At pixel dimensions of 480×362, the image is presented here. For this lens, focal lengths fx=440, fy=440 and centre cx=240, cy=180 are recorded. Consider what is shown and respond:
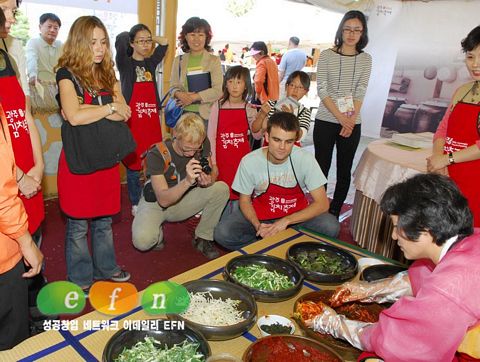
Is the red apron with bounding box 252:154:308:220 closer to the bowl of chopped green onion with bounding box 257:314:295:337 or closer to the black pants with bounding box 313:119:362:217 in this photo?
the black pants with bounding box 313:119:362:217

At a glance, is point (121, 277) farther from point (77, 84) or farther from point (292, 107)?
point (292, 107)

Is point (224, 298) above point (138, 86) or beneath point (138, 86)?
beneath

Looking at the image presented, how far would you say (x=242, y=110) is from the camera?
3436 mm

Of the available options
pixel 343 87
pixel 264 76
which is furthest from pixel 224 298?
pixel 264 76

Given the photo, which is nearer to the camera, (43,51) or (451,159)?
(451,159)

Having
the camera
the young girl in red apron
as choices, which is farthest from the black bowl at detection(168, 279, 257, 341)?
the young girl in red apron

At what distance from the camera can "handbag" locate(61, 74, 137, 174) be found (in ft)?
7.48

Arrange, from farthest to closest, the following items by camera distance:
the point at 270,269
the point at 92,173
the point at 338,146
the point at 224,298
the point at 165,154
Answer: the point at 338,146
the point at 165,154
the point at 92,173
the point at 270,269
the point at 224,298

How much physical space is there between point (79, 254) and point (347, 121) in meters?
2.23

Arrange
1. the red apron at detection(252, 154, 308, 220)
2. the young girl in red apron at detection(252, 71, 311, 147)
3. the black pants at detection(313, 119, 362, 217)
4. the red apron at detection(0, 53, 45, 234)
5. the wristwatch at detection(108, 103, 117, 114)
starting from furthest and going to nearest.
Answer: the black pants at detection(313, 119, 362, 217), the young girl in red apron at detection(252, 71, 311, 147), the red apron at detection(252, 154, 308, 220), the wristwatch at detection(108, 103, 117, 114), the red apron at detection(0, 53, 45, 234)

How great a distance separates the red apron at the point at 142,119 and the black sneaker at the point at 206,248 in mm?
881

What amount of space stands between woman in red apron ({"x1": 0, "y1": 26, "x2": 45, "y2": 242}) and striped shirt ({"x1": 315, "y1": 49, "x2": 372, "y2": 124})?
7.46 ft

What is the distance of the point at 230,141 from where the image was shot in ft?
11.3

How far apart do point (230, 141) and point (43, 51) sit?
A: 1.82 m
